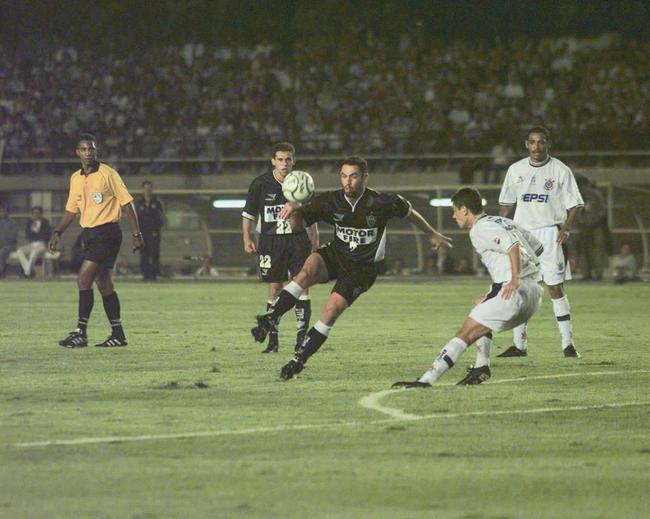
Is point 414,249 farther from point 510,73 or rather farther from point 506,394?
point 506,394

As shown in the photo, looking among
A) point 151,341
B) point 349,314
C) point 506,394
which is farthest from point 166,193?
point 506,394

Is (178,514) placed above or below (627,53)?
below

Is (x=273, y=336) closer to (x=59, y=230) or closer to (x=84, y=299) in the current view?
(x=84, y=299)

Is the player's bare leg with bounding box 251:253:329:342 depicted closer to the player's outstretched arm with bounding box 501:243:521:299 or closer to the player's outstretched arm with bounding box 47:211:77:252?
the player's outstretched arm with bounding box 501:243:521:299

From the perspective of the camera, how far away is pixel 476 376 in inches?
428

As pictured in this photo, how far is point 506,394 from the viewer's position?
10203 mm

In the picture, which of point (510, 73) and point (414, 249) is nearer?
point (414, 249)

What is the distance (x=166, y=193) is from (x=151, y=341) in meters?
19.0

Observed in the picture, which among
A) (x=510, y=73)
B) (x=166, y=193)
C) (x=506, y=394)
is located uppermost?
(x=510, y=73)

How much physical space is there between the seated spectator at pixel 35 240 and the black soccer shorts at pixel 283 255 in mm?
19558

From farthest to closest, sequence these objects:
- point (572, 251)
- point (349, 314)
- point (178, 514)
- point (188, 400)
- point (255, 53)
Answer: point (255, 53)
point (572, 251)
point (349, 314)
point (188, 400)
point (178, 514)

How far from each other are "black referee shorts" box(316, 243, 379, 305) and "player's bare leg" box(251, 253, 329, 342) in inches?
2.4

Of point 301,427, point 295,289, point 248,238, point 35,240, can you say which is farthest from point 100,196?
point 35,240

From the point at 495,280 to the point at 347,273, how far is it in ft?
4.06
